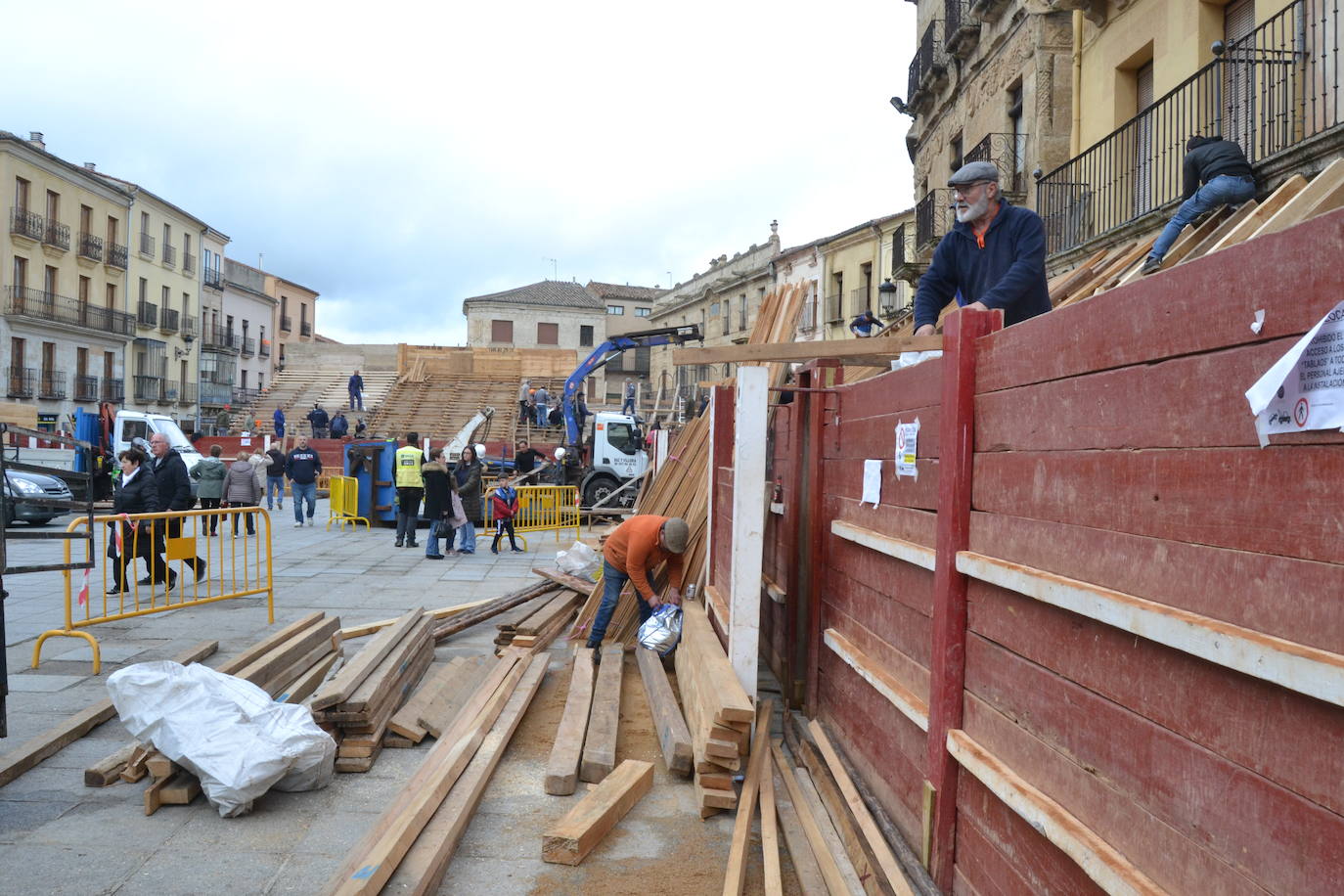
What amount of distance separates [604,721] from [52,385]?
141 feet

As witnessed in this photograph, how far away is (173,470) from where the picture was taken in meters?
10.9

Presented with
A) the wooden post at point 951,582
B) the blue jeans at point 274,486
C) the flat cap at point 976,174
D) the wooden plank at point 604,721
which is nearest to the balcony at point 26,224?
the blue jeans at point 274,486

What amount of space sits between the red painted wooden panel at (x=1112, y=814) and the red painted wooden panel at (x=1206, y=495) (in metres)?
0.58

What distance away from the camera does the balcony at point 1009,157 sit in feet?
51.1

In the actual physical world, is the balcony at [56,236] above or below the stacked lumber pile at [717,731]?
above

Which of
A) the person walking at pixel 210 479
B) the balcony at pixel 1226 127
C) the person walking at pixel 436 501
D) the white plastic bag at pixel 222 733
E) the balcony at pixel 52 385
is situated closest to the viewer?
the white plastic bag at pixel 222 733

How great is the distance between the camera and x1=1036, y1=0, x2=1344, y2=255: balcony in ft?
29.4

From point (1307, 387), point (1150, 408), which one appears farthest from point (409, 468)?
point (1307, 387)

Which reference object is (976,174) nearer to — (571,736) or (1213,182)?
(571,736)

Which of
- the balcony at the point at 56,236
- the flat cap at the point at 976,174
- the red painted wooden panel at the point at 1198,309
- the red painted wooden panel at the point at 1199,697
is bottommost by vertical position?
the red painted wooden panel at the point at 1199,697

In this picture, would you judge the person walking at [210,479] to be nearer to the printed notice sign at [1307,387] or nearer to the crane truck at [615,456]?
the crane truck at [615,456]

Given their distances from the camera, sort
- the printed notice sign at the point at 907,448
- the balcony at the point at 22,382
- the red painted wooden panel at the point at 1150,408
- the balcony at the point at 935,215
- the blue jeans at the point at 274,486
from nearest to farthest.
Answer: the red painted wooden panel at the point at 1150,408 → the printed notice sign at the point at 907,448 → the balcony at the point at 935,215 → the blue jeans at the point at 274,486 → the balcony at the point at 22,382

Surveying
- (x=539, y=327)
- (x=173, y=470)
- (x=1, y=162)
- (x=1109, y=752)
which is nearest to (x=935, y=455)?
(x=1109, y=752)

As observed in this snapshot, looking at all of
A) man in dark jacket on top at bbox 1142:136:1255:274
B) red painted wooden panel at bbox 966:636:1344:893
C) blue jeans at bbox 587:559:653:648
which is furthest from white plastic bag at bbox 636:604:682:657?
man in dark jacket on top at bbox 1142:136:1255:274
